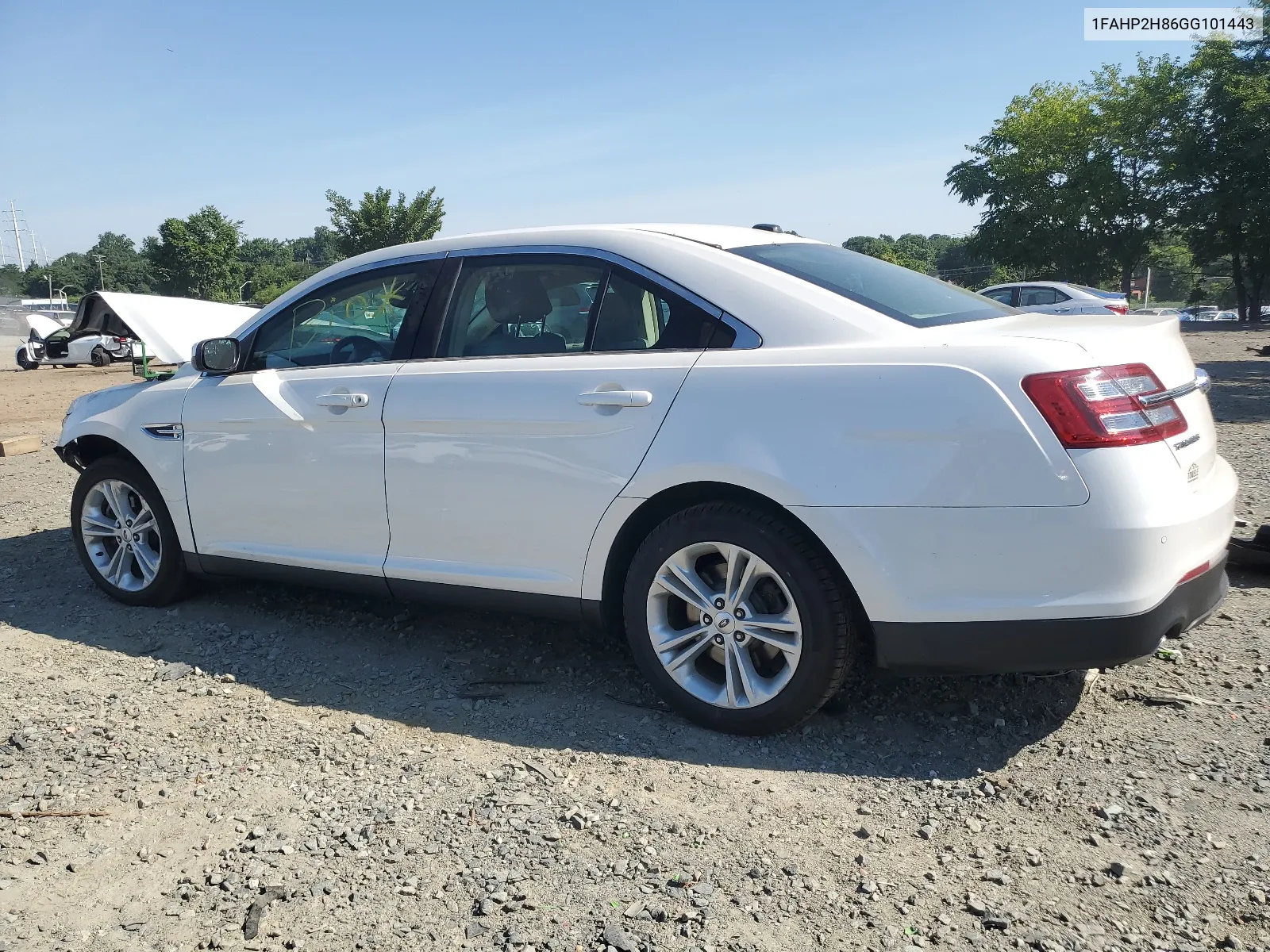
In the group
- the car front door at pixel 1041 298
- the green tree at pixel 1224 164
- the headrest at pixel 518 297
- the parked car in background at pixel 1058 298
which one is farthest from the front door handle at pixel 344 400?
the green tree at pixel 1224 164

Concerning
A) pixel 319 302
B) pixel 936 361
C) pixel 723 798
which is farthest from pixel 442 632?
pixel 936 361

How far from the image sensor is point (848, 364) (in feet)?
9.99

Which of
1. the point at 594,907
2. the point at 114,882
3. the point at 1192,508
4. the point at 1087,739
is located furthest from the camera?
the point at 1087,739

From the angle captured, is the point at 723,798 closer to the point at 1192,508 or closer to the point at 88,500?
the point at 1192,508

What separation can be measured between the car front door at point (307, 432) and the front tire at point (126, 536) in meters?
0.30

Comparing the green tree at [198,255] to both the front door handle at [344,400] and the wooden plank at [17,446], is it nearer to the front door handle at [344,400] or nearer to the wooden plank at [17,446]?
the wooden plank at [17,446]

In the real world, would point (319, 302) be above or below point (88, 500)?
above

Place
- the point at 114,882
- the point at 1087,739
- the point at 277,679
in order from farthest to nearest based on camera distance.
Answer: the point at 277,679
the point at 1087,739
the point at 114,882

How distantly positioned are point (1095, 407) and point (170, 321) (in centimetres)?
515

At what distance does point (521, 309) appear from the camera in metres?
3.89

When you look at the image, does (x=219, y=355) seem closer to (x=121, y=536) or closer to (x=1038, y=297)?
(x=121, y=536)

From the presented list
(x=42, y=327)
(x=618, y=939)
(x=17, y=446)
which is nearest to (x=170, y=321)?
(x=618, y=939)

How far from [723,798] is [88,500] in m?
3.77

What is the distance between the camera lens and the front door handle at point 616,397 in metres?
3.35
